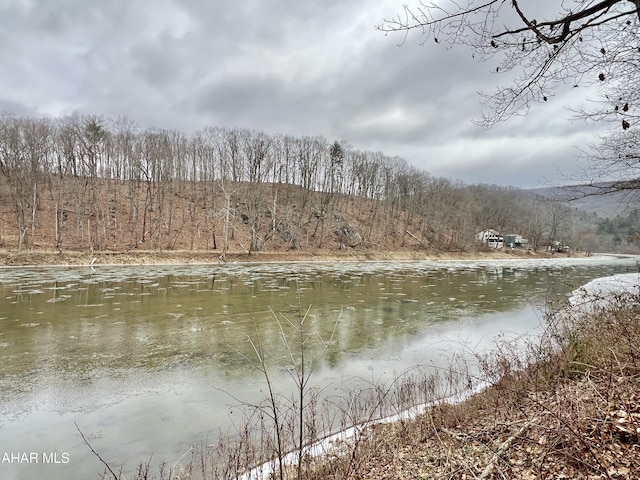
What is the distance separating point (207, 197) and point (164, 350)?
166 feet

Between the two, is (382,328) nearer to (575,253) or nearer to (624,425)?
Answer: (624,425)

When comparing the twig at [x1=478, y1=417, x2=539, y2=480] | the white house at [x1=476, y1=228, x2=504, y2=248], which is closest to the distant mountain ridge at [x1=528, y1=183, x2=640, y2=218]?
the twig at [x1=478, y1=417, x2=539, y2=480]

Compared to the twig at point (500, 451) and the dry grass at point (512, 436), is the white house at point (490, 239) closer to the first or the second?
the dry grass at point (512, 436)

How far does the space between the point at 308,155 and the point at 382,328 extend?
53.4m

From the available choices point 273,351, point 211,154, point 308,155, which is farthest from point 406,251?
point 273,351

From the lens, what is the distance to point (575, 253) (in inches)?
3469

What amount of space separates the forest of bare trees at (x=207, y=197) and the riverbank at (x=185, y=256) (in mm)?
2420

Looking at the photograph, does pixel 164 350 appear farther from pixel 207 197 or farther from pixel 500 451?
pixel 207 197

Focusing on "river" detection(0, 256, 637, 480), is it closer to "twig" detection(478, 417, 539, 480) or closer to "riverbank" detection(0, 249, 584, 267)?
"twig" detection(478, 417, 539, 480)

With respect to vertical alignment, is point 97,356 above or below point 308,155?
below

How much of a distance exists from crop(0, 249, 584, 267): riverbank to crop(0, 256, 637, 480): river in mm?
13088

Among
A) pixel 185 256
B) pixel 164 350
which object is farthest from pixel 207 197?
pixel 164 350

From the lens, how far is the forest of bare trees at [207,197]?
40.6 meters

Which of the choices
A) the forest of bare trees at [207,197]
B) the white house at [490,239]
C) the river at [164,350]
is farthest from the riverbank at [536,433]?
the white house at [490,239]
